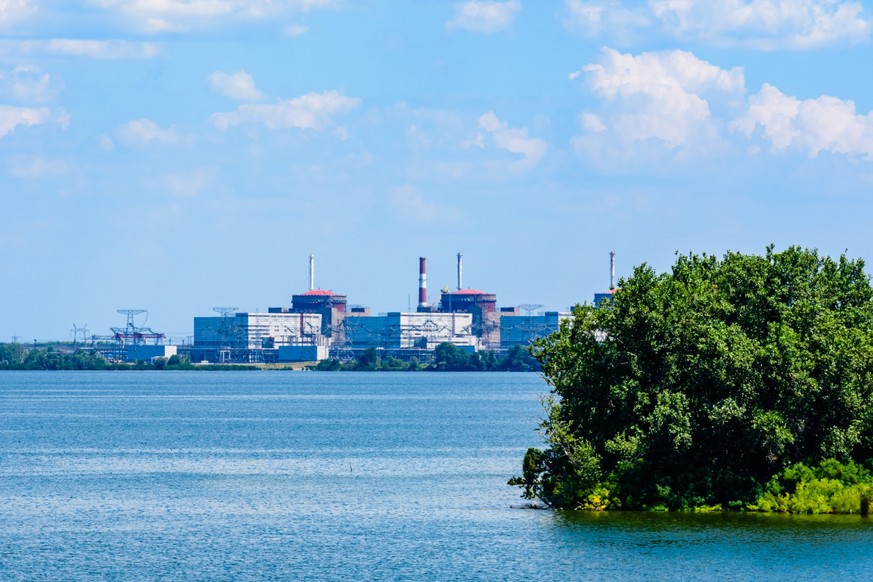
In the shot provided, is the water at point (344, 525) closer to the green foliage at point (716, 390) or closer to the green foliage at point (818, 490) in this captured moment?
the green foliage at point (818, 490)

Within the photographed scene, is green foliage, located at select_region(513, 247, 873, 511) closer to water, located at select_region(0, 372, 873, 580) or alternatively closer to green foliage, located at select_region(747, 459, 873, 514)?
green foliage, located at select_region(747, 459, 873, 514)

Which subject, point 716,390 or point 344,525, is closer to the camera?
point 716,390

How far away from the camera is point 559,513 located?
63312 millimetres

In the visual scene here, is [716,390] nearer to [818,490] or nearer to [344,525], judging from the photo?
[818,490]

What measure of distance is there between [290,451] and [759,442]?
49037 mm

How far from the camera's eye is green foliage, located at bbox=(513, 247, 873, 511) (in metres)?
59.4

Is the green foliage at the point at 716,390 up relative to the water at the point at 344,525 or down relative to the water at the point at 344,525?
up

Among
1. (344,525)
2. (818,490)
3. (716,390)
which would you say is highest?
(716,390)

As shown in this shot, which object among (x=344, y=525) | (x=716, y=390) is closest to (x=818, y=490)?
(x=716, y=390)

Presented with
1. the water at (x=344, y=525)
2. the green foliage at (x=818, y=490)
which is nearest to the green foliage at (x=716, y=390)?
the green foliage at (x=818, y=490)

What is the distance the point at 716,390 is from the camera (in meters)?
60.0

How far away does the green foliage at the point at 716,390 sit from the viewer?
59406mm

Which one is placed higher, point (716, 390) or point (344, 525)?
point (716, 390)

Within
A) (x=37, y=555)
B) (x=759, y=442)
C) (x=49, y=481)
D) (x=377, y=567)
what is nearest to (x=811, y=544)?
(x=759, y=442)
